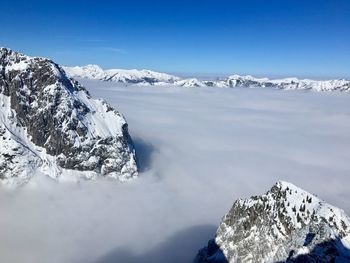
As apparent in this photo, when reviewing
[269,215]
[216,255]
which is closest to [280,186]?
[269,215]

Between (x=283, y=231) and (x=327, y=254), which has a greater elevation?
(x=327, y=254)

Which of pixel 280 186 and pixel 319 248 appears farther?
pixel 280 186

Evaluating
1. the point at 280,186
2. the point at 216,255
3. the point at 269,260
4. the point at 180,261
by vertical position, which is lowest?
the point at 180,261

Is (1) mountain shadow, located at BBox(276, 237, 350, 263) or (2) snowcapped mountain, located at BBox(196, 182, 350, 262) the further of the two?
(2) snowcapped mountain, located at BBox(196, 182, 350, 262)

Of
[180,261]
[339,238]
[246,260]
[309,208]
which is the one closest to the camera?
[339,238]

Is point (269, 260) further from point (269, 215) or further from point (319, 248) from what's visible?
point (319, 248)

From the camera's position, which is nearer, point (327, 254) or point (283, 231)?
point (327, 254)

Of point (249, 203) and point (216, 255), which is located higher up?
point (249, 203)

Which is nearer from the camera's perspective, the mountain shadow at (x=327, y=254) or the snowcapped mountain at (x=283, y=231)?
the mountain shadow at (x=327, y=254)
